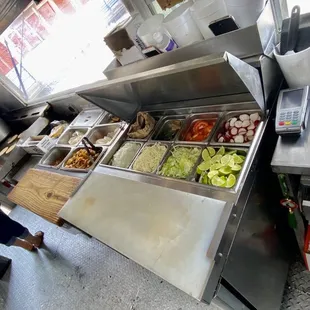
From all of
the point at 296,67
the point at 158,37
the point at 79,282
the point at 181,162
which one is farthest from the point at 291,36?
the point at 79,282

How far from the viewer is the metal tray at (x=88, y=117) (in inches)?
96.8

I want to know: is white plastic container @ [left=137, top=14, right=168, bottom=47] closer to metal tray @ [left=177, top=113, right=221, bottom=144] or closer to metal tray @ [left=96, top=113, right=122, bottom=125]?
metal tray @ [left=177, top=113, right=221, bottom=144]

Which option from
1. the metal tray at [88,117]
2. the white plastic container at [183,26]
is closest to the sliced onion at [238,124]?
the white plastic container at [183,26]

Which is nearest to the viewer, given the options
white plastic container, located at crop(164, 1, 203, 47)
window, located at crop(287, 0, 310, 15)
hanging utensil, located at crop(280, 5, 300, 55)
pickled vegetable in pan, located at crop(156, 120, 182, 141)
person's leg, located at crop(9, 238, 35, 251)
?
hanging utensil, located at crop(280, 5, 300, 55)

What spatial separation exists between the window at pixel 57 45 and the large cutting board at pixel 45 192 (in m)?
1.24

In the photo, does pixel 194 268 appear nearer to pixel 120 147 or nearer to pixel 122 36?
pixel 120 147

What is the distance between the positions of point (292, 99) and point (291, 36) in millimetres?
366

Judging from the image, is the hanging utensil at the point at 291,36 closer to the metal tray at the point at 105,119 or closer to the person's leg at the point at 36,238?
the metal tray at the point at 105,119

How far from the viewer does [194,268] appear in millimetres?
919

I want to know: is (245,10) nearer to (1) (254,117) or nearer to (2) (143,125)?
(1) (254,117)

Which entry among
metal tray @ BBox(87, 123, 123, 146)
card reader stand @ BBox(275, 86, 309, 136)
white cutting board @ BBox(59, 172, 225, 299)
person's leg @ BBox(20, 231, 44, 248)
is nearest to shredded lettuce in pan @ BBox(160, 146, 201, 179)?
white cutting board @ BBox(59, 172, 225, 299)

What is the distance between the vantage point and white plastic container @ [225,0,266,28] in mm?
1110

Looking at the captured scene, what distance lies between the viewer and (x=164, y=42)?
4.33 feet

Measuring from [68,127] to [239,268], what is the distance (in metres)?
2.26
